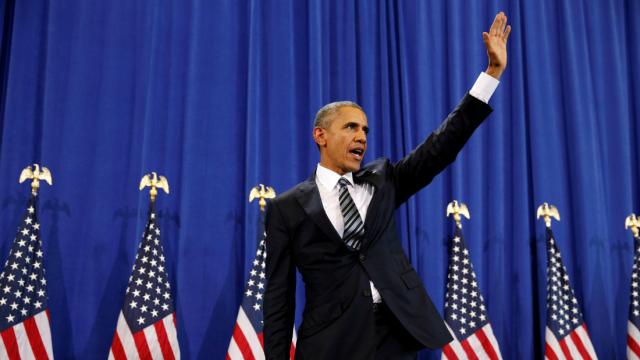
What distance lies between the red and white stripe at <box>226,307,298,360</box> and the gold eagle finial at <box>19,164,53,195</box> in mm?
1407

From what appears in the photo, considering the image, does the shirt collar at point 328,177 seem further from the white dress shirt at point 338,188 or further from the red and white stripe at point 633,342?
the red and white stripe at point 633,342

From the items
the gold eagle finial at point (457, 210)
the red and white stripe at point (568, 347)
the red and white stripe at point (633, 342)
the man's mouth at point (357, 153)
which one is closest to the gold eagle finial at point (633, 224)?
the red and white stripe at point (633, 342)

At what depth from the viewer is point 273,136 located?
13.9 ft

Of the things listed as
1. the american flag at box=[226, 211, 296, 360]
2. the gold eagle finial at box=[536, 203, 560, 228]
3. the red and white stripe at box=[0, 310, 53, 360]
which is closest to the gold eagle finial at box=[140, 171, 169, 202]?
the american flag at box=[226, 211, 296, 360]

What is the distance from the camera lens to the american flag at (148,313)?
3.50 m

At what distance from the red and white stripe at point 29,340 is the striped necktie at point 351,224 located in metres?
2.30

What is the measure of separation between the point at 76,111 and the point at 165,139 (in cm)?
58

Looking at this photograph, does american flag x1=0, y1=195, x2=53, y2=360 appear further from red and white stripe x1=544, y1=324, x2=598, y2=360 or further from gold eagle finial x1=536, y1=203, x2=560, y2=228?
gold eagle finial x1=536, y1=203, x2=560, y2=228

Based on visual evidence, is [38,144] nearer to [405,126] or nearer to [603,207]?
[405,126]

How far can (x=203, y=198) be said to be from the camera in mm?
4043

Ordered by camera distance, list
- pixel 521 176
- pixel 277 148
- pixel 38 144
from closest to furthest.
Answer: pixel 38 144
pixel 277 148
pixel 521 176

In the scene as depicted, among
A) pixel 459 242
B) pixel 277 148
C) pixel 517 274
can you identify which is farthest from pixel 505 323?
pixel 277 148

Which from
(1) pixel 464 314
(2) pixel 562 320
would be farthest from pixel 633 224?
(1) pixel 464 314

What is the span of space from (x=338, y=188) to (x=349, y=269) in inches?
12.1
